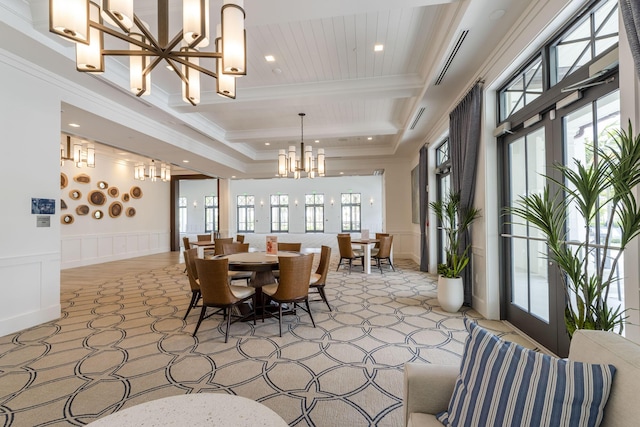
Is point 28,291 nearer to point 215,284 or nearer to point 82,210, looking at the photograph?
point 215,284

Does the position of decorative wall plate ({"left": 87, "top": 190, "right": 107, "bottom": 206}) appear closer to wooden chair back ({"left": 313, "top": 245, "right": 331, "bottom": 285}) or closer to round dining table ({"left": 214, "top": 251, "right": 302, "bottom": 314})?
round dining table ({"left": 214, "top": 251, "right": 302, "bottom": 314})

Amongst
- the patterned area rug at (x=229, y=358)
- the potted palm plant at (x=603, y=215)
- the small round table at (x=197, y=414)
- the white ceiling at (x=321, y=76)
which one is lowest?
the patterned area rug at (x=229, y=358)

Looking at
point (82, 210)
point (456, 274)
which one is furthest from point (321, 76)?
point (82, 210)

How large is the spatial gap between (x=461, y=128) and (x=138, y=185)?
1034cm

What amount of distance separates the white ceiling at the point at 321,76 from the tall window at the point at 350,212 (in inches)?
465

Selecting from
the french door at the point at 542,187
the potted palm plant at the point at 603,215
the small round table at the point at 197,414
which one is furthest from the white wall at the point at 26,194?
the french door at the point at 542,187

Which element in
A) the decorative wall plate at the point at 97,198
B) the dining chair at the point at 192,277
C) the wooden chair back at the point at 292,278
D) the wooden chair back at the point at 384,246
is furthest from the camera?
the decorative wall plate at the point at 97,198

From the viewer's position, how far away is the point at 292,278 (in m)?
3.29

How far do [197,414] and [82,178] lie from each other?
31.3 ft

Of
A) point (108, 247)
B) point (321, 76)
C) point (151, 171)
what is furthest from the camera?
point (108, 247)

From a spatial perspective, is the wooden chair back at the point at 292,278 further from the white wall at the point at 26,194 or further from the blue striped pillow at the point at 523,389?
the white wall at the point at 26,194

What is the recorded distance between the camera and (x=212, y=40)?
3.42 meters

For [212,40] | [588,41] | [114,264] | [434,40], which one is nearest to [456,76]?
[434,40]

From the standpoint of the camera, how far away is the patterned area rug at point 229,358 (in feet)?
6.73
